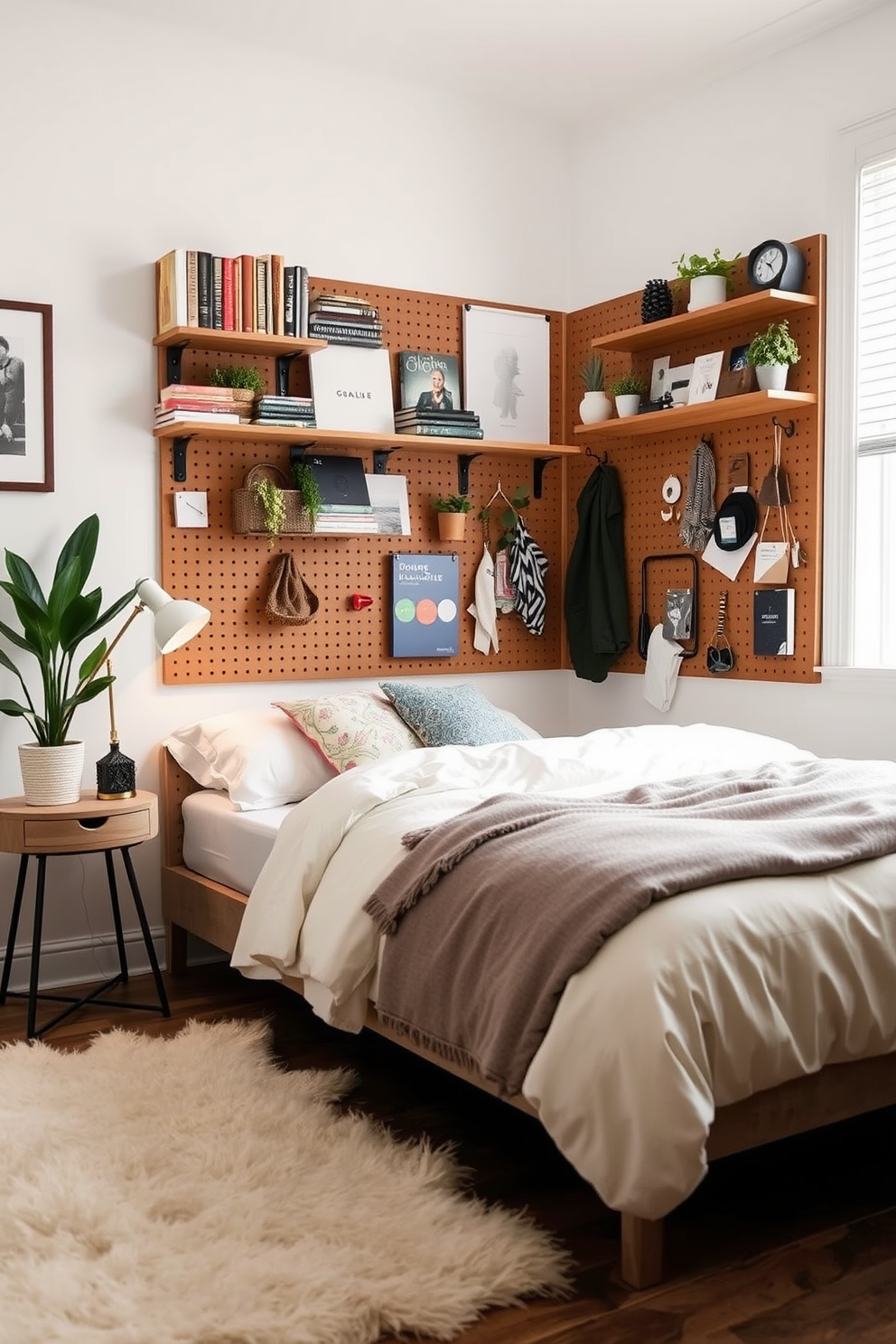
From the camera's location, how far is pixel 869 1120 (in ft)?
9.15

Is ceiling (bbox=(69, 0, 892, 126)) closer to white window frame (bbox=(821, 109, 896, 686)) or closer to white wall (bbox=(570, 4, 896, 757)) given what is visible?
white wall (bbox=(570, 4, 896, 757))

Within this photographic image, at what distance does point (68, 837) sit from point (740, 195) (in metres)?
2.87

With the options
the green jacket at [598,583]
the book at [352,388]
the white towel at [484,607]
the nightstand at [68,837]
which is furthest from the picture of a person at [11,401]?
the green jacket at [598,583]

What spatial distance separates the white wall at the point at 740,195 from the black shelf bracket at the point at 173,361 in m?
1.65

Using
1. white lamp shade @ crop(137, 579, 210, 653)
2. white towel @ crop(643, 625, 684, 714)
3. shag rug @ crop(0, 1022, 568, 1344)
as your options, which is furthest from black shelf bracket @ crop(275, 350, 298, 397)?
shag rug @ crop(0, 1022, 568, 1344)

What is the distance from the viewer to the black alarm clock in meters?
3.81

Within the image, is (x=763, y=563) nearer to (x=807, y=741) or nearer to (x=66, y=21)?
(x=807, y=741)

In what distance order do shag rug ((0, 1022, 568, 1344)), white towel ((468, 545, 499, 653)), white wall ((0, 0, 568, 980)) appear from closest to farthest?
shag rug ((0, 1022, 568, 1344))
white wall ((0, 0, 568, 980))
white towel ((468, 545, 499, 653))

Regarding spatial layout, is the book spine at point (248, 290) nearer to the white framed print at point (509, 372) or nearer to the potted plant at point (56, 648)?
the potted plant at point (56, 648)

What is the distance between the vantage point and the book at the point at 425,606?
14.7ft

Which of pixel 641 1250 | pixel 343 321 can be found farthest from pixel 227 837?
pixel 641 1250

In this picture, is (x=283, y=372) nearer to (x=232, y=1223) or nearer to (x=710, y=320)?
(x=710, y=320)

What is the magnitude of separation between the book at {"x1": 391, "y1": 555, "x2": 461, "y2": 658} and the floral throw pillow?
0.64m

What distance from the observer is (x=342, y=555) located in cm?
436
